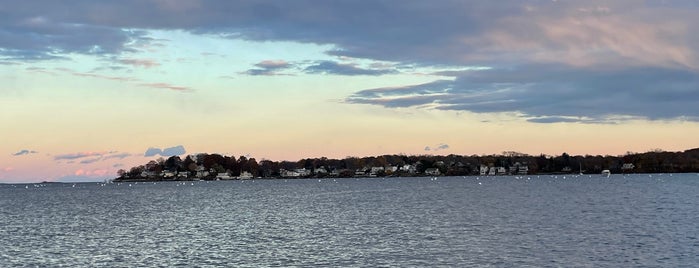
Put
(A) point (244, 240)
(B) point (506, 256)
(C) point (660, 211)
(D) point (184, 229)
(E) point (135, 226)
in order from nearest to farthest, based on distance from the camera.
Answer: (B) point (506, 256) → (A) point (244, 240) → (D) point (184, 229) → (E) point (135, 226) → (C) point (660, 211)

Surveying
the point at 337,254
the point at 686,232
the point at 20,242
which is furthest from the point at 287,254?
the point at 686,232

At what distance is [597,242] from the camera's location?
62.8 m

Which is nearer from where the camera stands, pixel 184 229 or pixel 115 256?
pixel 115 256

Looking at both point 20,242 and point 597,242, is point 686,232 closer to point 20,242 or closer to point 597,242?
point 597,242

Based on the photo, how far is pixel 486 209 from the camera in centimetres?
11025

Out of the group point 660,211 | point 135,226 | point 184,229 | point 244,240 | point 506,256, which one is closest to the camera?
point 506,256

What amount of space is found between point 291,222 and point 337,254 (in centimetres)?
3453

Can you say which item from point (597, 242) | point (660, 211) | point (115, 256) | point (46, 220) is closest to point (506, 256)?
point (597, 242)

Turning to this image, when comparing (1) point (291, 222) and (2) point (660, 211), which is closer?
(1) point (291, 222)

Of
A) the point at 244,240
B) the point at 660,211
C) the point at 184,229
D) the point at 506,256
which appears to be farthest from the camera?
the point at 660,211

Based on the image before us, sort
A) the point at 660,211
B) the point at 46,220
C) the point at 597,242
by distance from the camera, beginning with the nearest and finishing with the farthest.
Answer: the point at 597,242, the point at 660,211, the point at 46,220

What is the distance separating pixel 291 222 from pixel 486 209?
32.9 metres

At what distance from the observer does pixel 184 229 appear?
276ft

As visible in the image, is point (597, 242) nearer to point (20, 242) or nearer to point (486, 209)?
point (486, 209)
